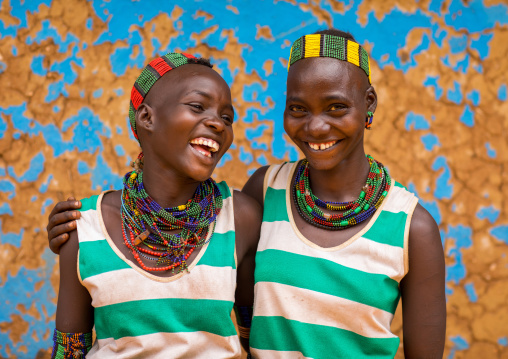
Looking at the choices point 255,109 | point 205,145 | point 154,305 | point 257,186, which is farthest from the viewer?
point 255,109

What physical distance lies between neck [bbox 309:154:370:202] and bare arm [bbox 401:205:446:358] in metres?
0.25

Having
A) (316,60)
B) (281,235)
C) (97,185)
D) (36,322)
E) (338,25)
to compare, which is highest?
(338,25)

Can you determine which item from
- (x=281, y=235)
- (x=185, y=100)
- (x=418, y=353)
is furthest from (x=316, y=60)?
(x=418, y=353)

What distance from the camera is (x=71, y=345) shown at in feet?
7.29

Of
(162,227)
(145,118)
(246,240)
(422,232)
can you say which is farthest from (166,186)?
(422,232)

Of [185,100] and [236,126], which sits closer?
[185,100]

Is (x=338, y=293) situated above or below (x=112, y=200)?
below

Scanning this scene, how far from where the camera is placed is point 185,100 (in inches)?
85.0

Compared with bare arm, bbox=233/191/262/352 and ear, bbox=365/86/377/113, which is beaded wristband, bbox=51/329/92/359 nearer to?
bare arm, bbox=233/191/262/352

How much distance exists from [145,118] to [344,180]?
31.5 inches

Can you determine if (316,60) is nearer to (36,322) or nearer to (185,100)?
(185,100)

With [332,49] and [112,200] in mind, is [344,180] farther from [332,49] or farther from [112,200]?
[112,200]

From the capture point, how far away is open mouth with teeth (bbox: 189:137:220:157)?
2.16 metres

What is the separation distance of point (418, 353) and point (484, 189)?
1.47 metres
